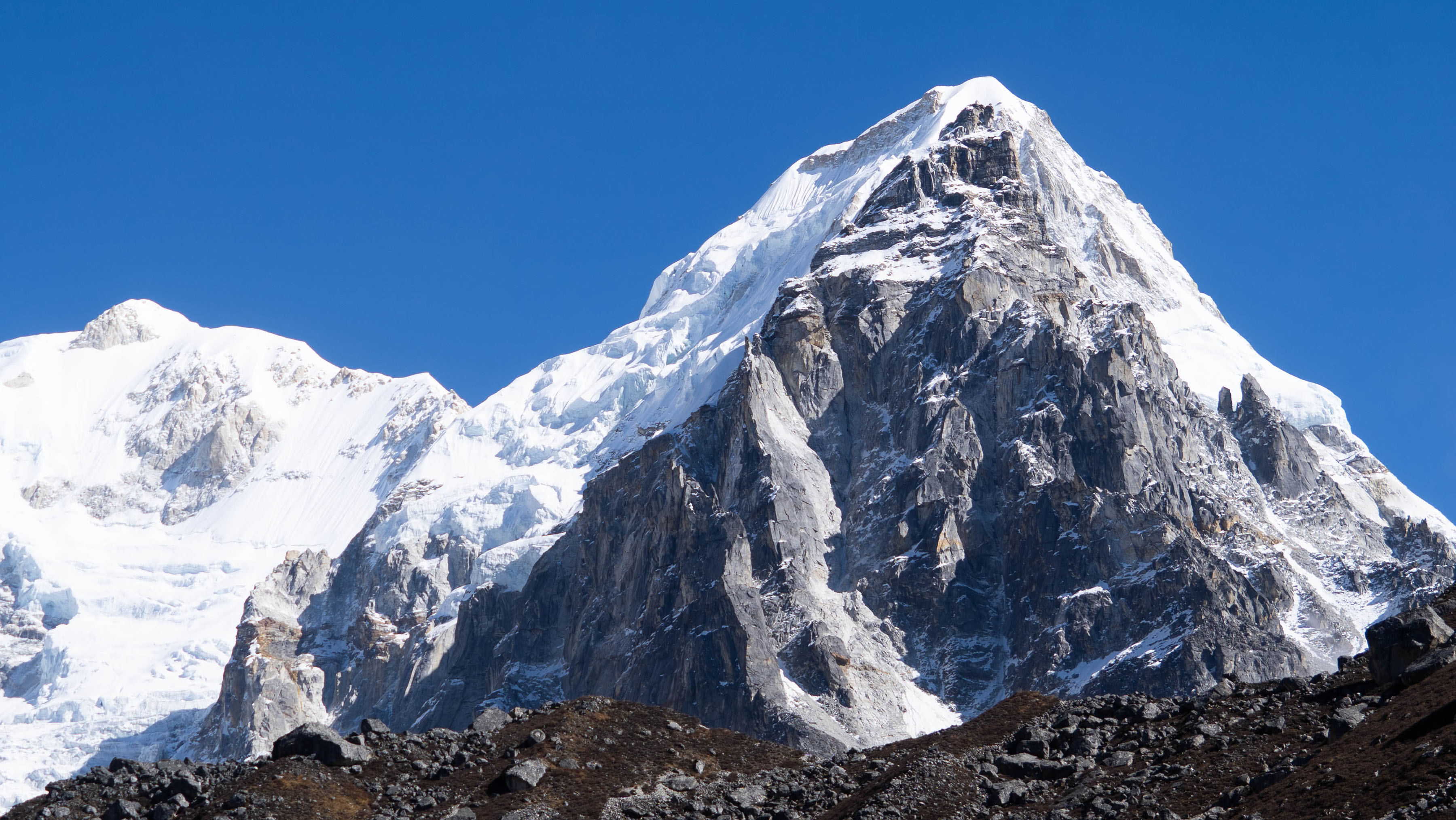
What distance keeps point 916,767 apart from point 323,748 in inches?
1136

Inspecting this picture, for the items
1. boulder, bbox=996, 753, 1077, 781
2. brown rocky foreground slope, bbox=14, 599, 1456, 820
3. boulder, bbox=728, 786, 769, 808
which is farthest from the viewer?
boulder, bbox=728, 786, 769, 808

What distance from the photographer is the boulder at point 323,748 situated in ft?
275

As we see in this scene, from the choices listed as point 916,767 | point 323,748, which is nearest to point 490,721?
point 323,748

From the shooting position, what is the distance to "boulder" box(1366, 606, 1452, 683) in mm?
71562

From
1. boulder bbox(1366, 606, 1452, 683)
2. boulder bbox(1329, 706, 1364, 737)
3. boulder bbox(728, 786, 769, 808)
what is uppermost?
boulder bbox(1366, 606, 1452, 683)

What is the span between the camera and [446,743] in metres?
88.5

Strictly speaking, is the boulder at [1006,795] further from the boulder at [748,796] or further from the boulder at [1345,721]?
the boulder at [1345,721]

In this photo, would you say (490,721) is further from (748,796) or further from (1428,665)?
(1428,665)

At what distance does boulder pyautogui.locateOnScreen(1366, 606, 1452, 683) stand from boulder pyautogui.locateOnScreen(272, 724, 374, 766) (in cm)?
4691

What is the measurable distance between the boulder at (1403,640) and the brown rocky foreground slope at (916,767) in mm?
80

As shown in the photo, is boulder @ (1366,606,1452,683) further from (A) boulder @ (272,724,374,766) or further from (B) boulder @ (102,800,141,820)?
(B) boulder @ (102,800,141,820)

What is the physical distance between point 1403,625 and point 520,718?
45217 mm

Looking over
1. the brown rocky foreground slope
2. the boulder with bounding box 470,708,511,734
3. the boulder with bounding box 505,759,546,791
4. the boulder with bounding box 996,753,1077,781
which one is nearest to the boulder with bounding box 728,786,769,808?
the brown rocky foreground slope

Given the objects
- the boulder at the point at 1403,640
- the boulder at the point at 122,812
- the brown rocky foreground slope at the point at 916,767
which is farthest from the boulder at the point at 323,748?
the boulder at the point at 1403,640
